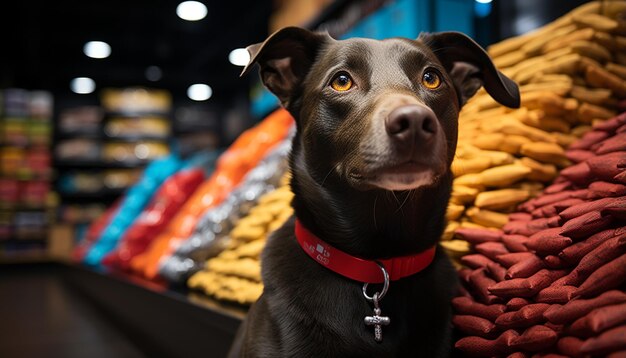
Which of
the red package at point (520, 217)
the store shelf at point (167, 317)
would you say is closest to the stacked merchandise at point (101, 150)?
the store shelf at point (167, 317)

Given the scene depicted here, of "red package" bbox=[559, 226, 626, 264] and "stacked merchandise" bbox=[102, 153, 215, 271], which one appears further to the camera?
"stacked merchandise" bbox=[102, 153, 215, 271]

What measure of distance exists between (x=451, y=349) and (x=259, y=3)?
7.69m

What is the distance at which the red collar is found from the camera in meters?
1.11

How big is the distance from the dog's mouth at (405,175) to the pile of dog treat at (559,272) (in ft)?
0.98

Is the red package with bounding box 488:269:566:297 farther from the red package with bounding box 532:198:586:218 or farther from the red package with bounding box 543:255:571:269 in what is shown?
the red package with bounding box 532:198:586:218

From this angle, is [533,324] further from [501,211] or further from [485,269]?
[501,211]

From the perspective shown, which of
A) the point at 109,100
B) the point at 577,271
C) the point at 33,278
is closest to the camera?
the point at 577,271

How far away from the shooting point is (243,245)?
87.4 inches

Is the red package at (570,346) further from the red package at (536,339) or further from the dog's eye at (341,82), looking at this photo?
the dog's eye at (341,82)

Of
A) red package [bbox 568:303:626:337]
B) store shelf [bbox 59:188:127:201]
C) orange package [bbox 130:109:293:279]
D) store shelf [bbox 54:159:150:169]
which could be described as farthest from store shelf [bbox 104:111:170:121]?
red package [bbox 568:303:626:337]

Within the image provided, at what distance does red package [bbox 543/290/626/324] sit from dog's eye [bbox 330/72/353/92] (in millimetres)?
615

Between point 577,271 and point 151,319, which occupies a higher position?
point 577,271

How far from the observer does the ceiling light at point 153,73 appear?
1096cm

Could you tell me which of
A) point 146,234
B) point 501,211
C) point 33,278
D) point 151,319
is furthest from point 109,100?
point 501,211
